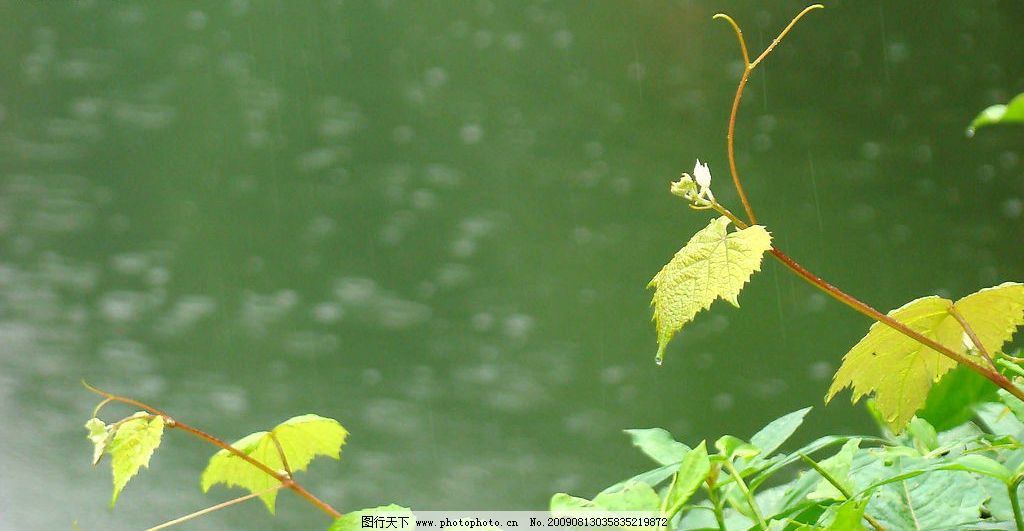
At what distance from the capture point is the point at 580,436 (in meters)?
1.81

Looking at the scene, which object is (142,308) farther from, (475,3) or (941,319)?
(941,319)

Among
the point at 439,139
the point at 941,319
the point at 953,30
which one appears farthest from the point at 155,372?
the point at 953,30

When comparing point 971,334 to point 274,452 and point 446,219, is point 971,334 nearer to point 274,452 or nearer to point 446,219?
point 274,452

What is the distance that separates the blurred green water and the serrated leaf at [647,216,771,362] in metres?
1.46

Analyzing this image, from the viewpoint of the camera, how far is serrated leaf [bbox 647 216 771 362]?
0.25 m

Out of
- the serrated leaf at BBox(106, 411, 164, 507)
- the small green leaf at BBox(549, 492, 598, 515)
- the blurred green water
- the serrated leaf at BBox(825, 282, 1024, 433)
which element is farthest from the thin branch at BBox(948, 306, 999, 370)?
the blurred green water

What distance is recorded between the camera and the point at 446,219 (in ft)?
7.51

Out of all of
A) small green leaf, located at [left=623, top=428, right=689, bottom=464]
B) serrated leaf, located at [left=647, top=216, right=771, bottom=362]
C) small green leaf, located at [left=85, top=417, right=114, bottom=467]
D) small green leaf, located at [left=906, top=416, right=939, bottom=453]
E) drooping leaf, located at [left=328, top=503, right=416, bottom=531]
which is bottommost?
drooping leaf, located at [left=328, top=503, right=416, bottom=531]

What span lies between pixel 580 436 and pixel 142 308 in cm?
104

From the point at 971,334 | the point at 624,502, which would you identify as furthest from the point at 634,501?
the point at 971,334

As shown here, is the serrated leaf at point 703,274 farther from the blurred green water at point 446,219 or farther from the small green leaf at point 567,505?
the blurred green water at point 446,219

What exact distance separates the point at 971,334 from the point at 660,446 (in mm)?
81

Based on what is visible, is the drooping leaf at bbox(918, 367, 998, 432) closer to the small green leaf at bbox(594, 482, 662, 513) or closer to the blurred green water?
the small green leaf at bbox(594, 482, 662, 513)

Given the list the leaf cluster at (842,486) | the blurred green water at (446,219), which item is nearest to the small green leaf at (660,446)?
the leaf cluster at (842,486)
